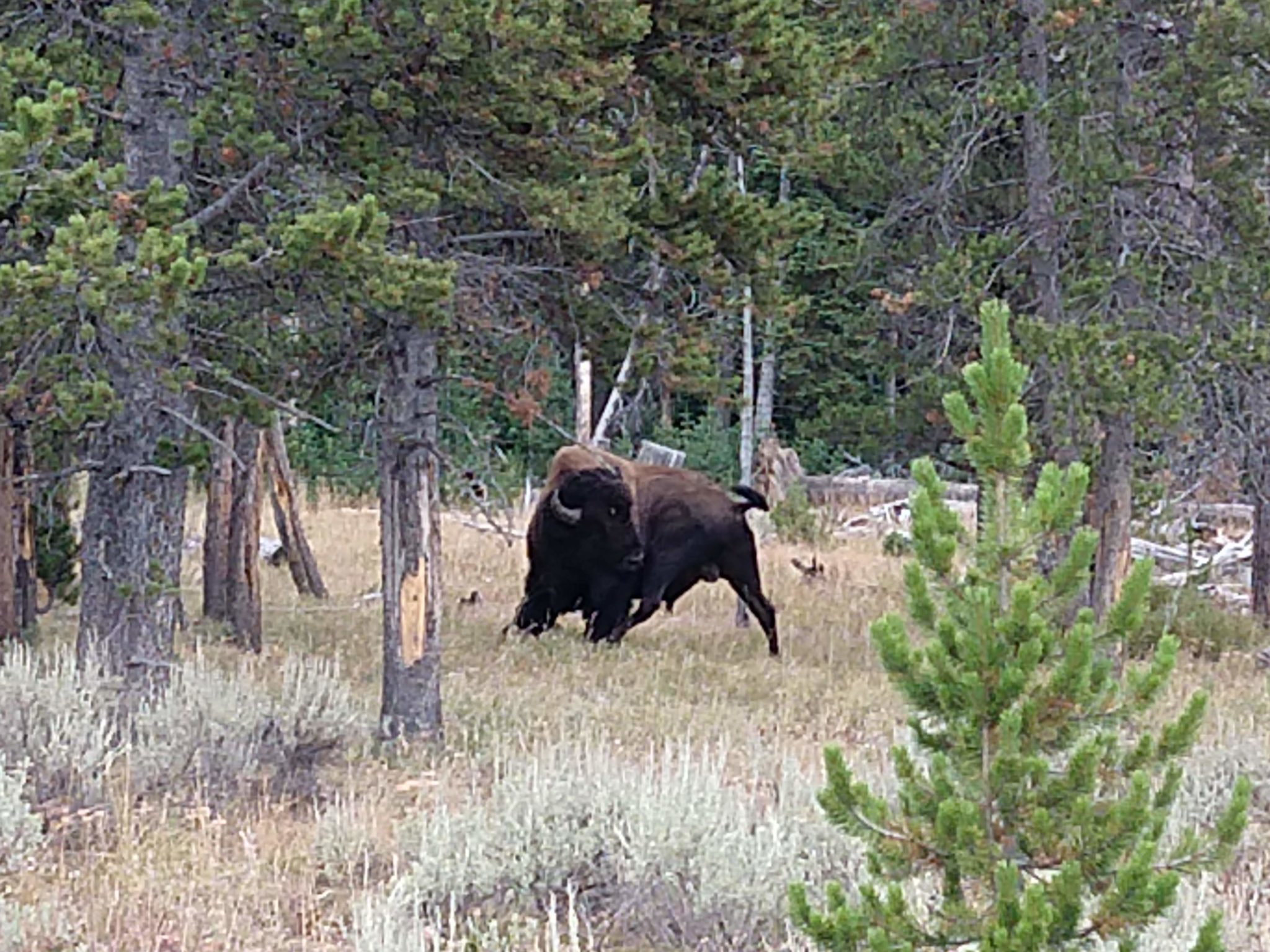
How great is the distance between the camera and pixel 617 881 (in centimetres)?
660

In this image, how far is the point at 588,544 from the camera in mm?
14711

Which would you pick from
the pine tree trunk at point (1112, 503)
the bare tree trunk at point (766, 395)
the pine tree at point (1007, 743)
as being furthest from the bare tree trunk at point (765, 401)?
the pine tree at point (1007, 743)

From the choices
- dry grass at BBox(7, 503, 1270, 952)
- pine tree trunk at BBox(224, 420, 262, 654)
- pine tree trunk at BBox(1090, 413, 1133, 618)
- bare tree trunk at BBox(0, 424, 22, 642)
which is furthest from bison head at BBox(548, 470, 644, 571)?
bare tree trunk at BBox(0, 424, 22, 642)

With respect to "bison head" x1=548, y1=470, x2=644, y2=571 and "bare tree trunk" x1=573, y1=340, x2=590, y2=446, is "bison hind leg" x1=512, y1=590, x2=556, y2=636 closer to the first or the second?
"bison head" x1=548, y1=470, x2=644, y2=571

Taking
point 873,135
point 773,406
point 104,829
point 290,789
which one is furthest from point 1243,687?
point 773,406

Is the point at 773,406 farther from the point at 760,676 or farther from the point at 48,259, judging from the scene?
the point at 48,259

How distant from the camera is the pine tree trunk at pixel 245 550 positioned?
13.4 m

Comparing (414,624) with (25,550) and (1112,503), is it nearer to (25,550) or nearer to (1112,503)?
(25,550)

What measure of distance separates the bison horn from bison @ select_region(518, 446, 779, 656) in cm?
18

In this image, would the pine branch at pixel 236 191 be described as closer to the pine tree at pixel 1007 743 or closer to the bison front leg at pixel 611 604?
the pine tree at pixel 1007 743

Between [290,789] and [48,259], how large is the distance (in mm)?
2814

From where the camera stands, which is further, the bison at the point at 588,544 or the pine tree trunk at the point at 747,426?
the pine tree trunk at the point at 747,426

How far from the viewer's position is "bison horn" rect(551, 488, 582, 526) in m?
14.5

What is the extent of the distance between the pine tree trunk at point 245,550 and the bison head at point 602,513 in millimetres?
2452
